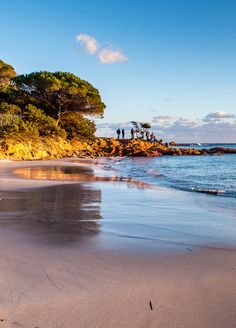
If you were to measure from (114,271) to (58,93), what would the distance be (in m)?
43.2

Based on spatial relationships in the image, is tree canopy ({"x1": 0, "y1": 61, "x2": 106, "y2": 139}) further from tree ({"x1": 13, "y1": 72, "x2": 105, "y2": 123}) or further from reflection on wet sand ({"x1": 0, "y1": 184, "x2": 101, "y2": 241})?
reflection on wet sand ({"x1": 0, "y1": 184, "x2": 101, "y2": 241})

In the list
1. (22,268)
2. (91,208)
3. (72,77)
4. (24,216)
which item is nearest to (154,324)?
(22,268)

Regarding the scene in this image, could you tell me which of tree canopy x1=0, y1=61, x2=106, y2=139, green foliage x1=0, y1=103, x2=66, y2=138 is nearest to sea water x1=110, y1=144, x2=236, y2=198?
green foliage x1=0, y1=103, x2=66, y2=138

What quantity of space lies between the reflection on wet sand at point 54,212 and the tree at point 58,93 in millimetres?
34577

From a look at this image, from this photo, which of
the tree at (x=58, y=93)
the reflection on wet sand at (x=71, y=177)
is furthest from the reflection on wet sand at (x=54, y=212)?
the tree at (x=58, y=93)

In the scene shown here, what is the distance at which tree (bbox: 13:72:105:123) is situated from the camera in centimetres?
4309

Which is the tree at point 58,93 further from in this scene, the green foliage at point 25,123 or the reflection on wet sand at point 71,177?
the reflection on wet sand at point 71,177

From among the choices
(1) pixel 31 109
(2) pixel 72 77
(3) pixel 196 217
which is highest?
(2) pixel 72 77

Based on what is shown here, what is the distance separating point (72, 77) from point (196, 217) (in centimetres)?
4108

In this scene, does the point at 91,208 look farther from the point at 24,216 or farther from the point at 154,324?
the point at 154,324

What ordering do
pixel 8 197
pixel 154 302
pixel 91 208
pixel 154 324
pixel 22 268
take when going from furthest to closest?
pixel 8 197, pixel 91 208, pixel 22 268, pixel 154 302, pixel 154 324

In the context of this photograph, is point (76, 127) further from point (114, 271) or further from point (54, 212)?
point (114, 271)

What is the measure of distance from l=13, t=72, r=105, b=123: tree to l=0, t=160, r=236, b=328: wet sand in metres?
38.4

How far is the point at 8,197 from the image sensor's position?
350 inches
